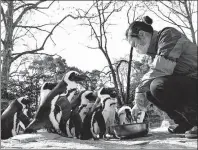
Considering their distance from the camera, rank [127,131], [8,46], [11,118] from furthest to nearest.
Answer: [8,46], [11,118], [127,131]

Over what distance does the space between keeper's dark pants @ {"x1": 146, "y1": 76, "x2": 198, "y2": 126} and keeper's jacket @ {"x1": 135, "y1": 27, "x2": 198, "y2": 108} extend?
0.04m

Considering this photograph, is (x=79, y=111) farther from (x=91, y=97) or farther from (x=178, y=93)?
(x=178, y=93)

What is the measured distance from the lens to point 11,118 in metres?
3.26

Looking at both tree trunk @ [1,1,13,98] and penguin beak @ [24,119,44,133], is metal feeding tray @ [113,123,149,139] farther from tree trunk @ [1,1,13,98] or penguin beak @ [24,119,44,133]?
tree trunk @ [1,1,13,98]

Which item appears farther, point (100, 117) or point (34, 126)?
point (100, 117)

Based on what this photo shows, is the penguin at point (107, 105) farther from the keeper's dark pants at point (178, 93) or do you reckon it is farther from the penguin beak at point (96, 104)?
the keeper's dark pants at point (178, 93)

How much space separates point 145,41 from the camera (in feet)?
5.41

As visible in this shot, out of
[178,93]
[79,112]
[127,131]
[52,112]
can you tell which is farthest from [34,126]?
[178,93]

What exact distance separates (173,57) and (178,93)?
0.19 metres

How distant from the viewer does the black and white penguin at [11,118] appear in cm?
310

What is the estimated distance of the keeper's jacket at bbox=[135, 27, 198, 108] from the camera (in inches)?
57.4

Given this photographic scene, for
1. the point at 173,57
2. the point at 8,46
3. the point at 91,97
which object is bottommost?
the point at 91,97

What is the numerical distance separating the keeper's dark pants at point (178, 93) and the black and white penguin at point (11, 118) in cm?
199

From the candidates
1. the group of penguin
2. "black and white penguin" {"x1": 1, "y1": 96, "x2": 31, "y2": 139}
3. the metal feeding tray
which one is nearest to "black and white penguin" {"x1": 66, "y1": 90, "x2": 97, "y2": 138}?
the group of penguin
